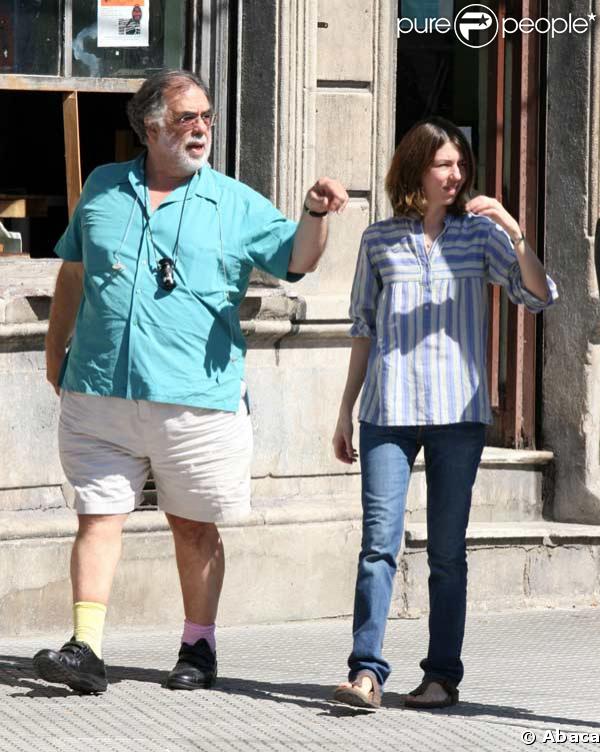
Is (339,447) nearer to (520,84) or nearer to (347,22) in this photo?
(347,22)

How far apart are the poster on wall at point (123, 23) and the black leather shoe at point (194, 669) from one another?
107 inches

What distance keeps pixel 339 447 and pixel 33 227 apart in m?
2.20

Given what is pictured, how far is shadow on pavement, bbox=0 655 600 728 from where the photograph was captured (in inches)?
208

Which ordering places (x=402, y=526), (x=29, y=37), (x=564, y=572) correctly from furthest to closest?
(x=564, y=572), (x=29, y=37), (x=402, y=526)

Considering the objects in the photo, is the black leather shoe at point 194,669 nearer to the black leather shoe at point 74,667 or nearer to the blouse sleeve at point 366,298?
the black leather shoe at point 74,667

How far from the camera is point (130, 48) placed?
23.2 feet

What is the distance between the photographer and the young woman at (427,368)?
5.21 metres

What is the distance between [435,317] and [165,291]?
834 mm

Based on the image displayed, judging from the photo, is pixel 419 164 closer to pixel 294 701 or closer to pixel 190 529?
pixel 190 529

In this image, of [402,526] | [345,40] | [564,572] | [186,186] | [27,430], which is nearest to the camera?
[402,526]

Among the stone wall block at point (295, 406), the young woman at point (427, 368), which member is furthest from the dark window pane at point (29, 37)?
the young woman at point (427, 368)

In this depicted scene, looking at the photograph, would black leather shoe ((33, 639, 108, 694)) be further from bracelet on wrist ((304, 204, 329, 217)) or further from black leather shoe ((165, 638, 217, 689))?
bracelet on wrist ((304, 204, 329, 217))

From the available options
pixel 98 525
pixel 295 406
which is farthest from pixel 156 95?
pixel 295 406

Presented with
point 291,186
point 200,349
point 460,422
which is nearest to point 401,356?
point 460,422
